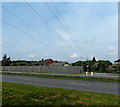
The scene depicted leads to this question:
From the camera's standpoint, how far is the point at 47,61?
282ft

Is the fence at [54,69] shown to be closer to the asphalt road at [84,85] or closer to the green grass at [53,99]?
the asphalt road at [84,85]

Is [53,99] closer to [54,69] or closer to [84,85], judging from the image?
[84,85]

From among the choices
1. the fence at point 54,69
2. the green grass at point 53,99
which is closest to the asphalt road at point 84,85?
the green grass at point 53,99

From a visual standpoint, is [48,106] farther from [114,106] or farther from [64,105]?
[114,106]

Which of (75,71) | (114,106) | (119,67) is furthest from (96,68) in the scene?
(114,106)

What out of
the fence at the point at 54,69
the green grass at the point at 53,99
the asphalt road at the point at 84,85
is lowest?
the fence at the point at 54,69

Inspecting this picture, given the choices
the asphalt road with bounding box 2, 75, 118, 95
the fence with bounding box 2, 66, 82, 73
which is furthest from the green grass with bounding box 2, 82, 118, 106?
the fence with bounding box 2, 66, 82, 73

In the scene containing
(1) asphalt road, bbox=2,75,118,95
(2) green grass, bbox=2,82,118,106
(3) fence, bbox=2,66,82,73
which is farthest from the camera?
(3) fence, bbox=2,66,82,73

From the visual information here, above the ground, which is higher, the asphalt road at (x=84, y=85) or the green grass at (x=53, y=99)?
the green grass at (x=53, y=99)

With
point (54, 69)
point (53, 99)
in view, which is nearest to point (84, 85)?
point (53, 99)

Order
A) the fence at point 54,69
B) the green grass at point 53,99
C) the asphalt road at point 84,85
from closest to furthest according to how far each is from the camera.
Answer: the green grass at point 53,99
the asphalt road at point 84,85
the fence at point 54,69

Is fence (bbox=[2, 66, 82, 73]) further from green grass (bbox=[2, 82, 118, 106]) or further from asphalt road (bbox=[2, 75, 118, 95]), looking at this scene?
green grass (bbox=[2, 82, 118, 106])

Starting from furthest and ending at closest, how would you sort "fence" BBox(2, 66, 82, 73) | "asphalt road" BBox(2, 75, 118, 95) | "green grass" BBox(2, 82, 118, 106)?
"fence" BBox(2, 66, 82, 73)
"asphalt road" BBox(2, 75, 118, 95)
"green grass" BBox(2, 82, 118, 106)

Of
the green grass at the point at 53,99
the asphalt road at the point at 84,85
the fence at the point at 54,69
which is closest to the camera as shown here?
the green grass at the point at 53,99
